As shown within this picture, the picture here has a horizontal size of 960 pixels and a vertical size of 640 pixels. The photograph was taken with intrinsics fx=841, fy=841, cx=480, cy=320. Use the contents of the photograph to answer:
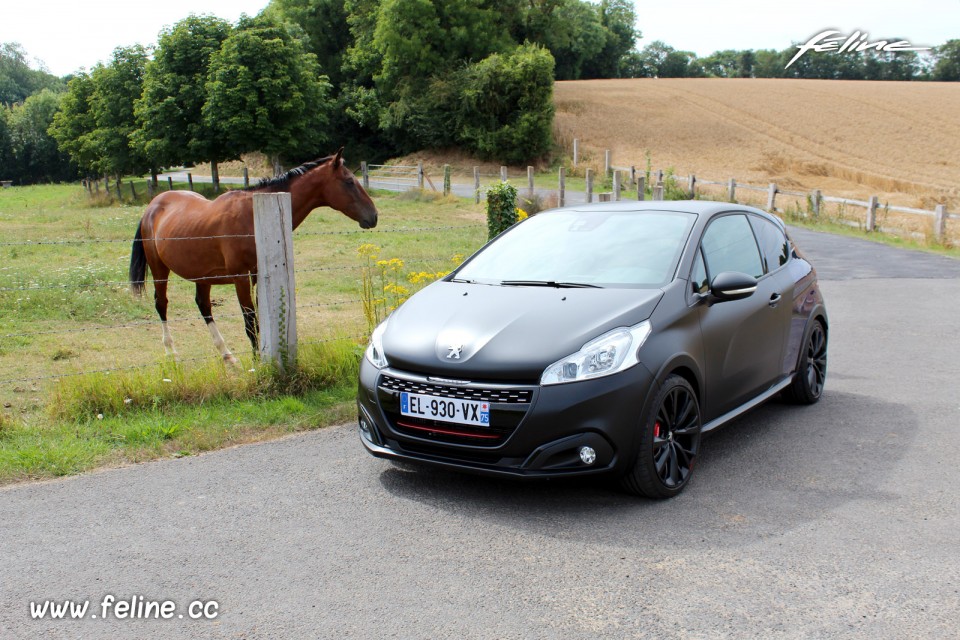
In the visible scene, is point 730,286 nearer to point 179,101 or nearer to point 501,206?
point 501,206

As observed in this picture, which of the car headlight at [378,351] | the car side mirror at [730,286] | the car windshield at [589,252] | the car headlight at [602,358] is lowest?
the car headlight at [378,351]

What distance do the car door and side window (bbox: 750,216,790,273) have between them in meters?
0.11

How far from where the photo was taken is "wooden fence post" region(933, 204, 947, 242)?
19562 millimetres

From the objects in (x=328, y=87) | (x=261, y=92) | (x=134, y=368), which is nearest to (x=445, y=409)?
(x=134, y=368)

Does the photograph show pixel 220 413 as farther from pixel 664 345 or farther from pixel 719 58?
pixel 719 58

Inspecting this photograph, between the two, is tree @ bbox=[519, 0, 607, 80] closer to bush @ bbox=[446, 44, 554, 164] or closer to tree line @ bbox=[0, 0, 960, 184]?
tree line @ bbox=[0, 0, 960, 184]

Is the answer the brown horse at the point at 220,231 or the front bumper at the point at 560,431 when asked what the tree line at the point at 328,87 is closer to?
the brown horse at the point at 220,231

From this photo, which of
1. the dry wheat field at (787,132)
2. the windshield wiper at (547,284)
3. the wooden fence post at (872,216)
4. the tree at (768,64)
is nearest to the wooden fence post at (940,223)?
the wooden fence post at (872,216)

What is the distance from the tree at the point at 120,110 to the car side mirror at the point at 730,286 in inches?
1846

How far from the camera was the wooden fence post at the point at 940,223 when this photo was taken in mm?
19562

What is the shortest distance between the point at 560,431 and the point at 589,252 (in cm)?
165

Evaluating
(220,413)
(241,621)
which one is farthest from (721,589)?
(220,413)

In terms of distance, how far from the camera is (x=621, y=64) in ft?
341

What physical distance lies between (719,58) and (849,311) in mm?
136697
